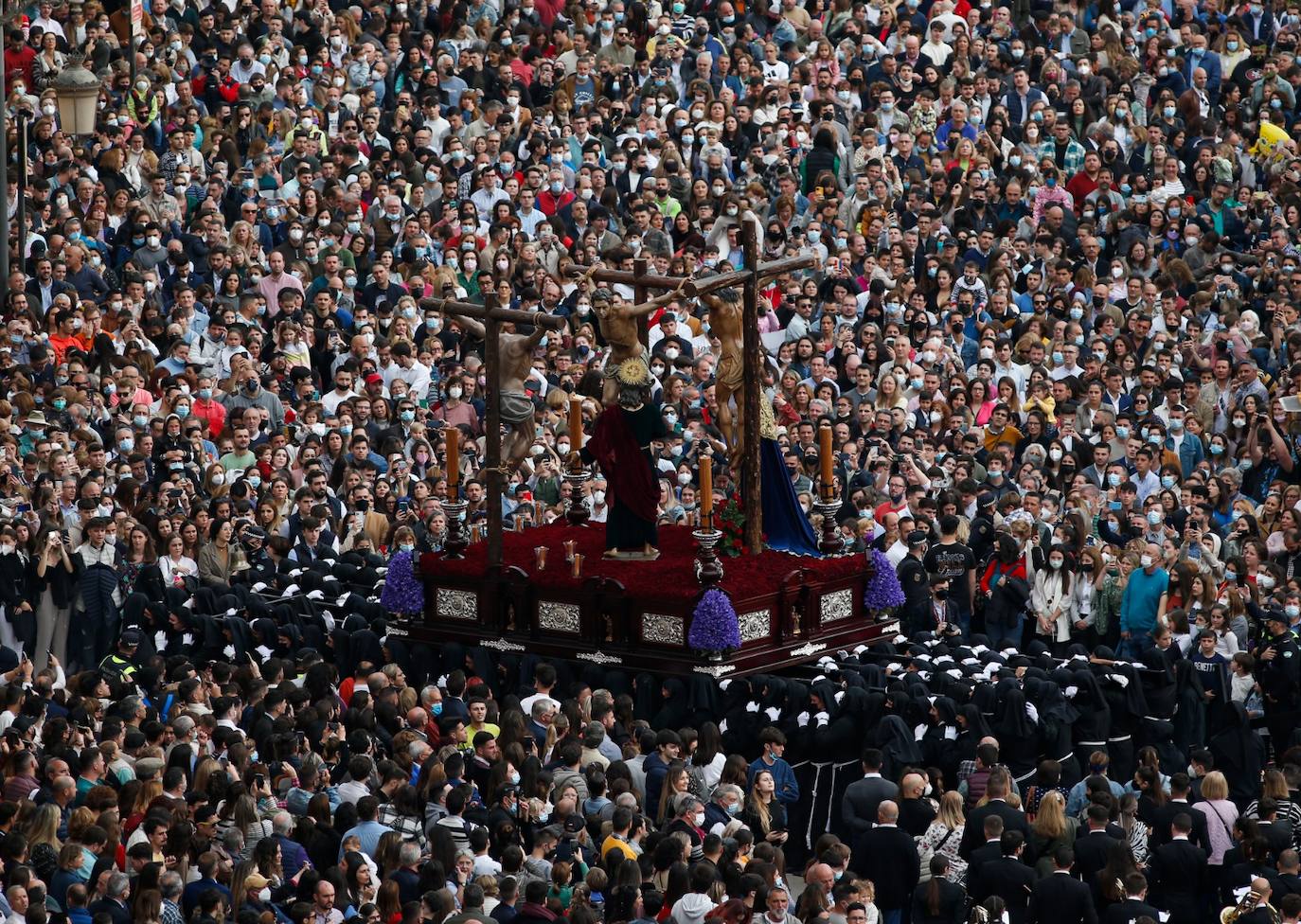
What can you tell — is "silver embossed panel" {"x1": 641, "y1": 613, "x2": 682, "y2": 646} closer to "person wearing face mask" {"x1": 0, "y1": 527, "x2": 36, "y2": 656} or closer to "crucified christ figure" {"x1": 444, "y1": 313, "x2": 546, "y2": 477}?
"crucified christ figure" {"x1": 444, "y1": 313, "x2": 546, "y2": 477}

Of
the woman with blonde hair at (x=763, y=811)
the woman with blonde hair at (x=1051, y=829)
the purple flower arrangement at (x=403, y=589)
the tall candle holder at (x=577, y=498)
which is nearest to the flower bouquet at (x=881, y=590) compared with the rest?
the tall candle holder at (x=577, y=498)

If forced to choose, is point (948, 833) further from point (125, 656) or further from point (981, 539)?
point (125, 656)

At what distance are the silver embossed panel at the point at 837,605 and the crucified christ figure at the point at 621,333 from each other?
99.2 inches

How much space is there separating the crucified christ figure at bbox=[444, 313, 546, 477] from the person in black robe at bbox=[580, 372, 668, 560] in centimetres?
81

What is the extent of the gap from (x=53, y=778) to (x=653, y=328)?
13479 millimetres

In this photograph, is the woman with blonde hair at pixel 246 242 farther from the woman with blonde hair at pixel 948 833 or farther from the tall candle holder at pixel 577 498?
the woman with blonde hair at pixel 948 833

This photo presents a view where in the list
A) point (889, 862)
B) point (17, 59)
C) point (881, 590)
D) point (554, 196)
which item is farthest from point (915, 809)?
point (17, 59)

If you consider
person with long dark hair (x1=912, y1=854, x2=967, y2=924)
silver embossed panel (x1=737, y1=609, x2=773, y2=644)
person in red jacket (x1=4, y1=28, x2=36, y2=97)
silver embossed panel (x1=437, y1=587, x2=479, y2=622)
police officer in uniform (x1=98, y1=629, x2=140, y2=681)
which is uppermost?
person in red jacket (x1=4, y1=28, x2=36, y2=97)

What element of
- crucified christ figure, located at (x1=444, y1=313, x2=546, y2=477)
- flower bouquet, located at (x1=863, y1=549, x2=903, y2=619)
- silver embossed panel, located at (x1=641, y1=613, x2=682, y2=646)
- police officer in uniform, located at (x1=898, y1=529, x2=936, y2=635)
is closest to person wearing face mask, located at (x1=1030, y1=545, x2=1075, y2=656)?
police officer in uniform, located at (x1=898, y1=529, x2=936, y2=635)

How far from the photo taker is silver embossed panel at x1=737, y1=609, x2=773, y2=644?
24.8 metres

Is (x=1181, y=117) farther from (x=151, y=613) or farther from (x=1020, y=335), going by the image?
(x=151, y=613)

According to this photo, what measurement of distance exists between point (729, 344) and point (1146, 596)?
4.53 meters

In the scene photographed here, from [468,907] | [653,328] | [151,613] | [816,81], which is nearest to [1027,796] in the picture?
[468,907]

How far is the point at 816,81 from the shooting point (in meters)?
38.2
